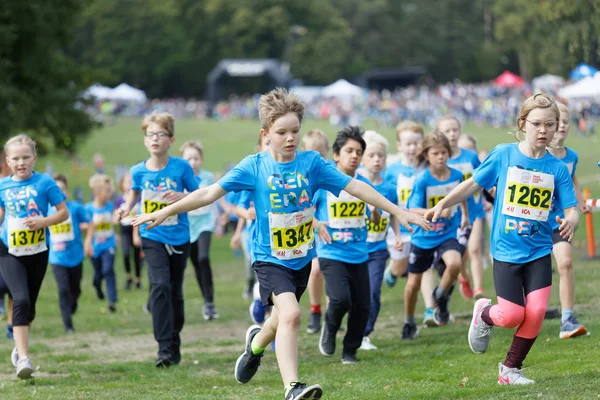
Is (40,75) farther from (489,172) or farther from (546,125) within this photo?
(546,125)

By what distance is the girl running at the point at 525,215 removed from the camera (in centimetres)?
747

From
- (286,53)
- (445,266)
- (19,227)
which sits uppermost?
(286,53)

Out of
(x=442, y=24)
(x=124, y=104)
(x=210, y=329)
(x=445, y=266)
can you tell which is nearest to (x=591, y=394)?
(x=445, y=266)

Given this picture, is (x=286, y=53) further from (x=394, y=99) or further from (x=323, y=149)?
(x=323, y=149)

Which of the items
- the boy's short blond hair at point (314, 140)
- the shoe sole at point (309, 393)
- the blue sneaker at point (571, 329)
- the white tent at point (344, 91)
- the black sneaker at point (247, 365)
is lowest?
the blue sneaker at point (571, 329)

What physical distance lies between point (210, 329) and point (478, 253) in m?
3.39

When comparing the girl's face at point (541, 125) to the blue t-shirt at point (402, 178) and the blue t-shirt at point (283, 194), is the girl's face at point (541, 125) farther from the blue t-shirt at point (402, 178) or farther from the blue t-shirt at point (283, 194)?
the blue t-shirt at point (402, 178)

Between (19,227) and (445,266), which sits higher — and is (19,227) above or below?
above

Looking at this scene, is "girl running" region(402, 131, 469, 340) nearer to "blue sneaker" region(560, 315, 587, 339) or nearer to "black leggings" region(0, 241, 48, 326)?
"blue sneaker" region(560, 315, 587, 339)

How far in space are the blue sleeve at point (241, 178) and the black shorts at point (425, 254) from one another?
3.58 meters

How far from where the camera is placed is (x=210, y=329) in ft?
42.8

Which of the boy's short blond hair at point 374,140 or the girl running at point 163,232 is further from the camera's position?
the boy's short blond hair at point 374,140

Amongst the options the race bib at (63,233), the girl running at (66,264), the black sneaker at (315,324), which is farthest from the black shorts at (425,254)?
the race bib at (63,233)

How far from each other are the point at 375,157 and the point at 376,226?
0.73 m
